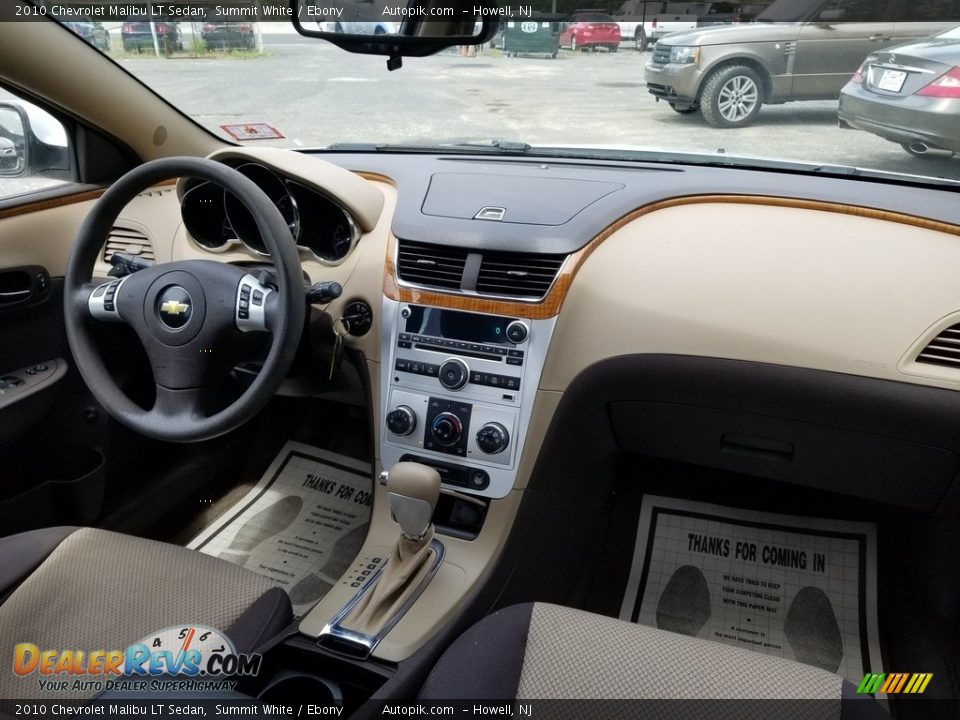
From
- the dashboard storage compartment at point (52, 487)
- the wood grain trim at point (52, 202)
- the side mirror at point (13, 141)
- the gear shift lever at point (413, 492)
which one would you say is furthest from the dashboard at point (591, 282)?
the dashboard storage compartment at point (52, 487)

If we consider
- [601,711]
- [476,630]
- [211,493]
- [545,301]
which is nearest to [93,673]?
[476,630]

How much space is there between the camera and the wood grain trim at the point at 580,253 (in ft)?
5.75

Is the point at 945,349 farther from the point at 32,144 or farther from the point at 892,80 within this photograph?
the point at 32,144

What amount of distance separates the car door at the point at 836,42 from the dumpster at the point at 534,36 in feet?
1.94

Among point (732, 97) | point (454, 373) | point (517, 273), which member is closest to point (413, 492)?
point (454, 373)

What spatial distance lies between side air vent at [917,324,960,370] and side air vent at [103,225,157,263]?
2.02m

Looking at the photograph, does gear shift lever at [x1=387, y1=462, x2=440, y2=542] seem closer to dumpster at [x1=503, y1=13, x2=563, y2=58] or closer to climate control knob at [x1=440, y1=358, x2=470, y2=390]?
climate control knob at [x1=440, y1=358, x2=470, y2=390]

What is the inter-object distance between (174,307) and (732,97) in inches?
56.9

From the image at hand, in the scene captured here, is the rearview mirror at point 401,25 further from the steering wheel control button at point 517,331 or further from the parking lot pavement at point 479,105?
the steering wheel control button at point 517,331

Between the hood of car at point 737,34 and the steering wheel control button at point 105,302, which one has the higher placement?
the hood of car at point 737,34

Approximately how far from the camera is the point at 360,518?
2.62 metres

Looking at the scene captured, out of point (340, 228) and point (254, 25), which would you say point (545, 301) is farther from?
point (254, 25)

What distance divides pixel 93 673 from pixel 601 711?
87 cm

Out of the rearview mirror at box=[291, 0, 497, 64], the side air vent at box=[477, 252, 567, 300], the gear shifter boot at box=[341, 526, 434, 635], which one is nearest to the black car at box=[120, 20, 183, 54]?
the rearview mirror at box=[291, 0, 497, 64]
